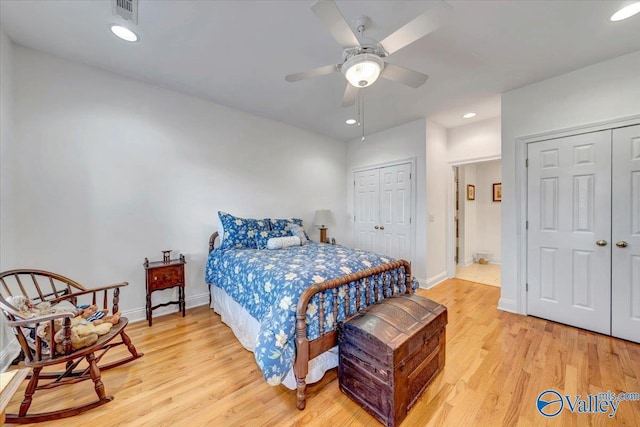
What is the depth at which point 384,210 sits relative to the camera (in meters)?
4.56

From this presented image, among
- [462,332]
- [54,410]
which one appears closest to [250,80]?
[54,410]

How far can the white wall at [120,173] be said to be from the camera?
2.37 metres

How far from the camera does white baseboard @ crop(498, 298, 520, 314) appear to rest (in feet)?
10.0

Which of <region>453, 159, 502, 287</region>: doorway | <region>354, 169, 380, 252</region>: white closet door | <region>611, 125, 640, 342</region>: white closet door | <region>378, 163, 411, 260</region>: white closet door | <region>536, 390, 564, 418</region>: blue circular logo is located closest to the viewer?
<region>536, 390, 564, 418</region>: blue circular logo

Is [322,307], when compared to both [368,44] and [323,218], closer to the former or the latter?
[368,44]

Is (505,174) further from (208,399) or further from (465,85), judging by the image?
(208,399)

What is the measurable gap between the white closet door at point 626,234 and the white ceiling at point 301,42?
924mm

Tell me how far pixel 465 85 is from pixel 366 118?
142 centimetres

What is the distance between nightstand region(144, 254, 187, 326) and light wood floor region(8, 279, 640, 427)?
31cm

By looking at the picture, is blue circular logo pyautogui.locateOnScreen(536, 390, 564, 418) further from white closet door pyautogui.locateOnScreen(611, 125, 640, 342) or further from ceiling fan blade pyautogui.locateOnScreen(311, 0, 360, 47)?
ceiling fan blade pyautogui.locateOnScreen(311, 0, 360, 47)

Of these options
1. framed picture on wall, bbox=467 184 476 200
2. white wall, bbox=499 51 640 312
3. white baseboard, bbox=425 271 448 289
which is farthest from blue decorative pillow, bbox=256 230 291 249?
framed picture on wall, bbox=467 184 476 200

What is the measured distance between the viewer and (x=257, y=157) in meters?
3.91

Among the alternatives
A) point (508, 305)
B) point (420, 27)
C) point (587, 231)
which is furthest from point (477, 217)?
point (420, 27)

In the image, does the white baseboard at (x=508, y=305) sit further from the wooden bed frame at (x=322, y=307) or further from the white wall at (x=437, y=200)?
the wooden bed frame at (x=322, y=307)
